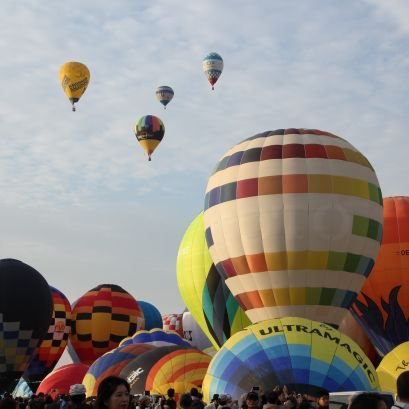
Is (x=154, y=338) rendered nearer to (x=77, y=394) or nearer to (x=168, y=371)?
(x=168, y=371)

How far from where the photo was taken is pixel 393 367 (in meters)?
16.3

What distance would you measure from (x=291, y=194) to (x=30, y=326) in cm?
897

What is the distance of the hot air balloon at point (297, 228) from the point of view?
1855 cm

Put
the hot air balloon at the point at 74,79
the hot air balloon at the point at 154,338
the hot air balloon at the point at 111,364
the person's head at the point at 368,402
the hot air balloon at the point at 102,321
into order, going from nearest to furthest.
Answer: the person's head at the point at 368,402 → the hot air balloon at the point at 111,364 → the hot air balloon at the point at 154,338 → the hot air balloon at the point at 102,321 → the hot air balloon at the point at 74,79

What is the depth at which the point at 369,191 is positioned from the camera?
63.8 feet

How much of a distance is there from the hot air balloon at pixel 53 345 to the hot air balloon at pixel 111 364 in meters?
11.6

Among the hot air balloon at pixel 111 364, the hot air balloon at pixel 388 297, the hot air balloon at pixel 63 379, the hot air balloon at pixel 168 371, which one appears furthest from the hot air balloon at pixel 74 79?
the hot air balloon at pixel 168 371

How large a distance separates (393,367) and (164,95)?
1104 inches

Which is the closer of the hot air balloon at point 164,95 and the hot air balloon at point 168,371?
the hot air balloon at point 168,371

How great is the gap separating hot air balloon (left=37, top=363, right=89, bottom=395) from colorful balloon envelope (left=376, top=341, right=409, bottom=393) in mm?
9873

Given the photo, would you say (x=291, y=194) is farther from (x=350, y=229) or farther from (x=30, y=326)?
(x=30, y=326)

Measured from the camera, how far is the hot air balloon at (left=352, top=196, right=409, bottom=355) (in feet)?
74.0

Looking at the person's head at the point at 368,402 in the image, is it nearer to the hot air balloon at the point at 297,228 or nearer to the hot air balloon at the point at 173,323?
the hot air balloon at the point at 297,228

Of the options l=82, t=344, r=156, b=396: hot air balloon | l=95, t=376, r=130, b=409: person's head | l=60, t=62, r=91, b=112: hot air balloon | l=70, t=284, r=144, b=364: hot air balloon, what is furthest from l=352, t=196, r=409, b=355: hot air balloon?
l=95, t=376, r=130, b=409: person's head
